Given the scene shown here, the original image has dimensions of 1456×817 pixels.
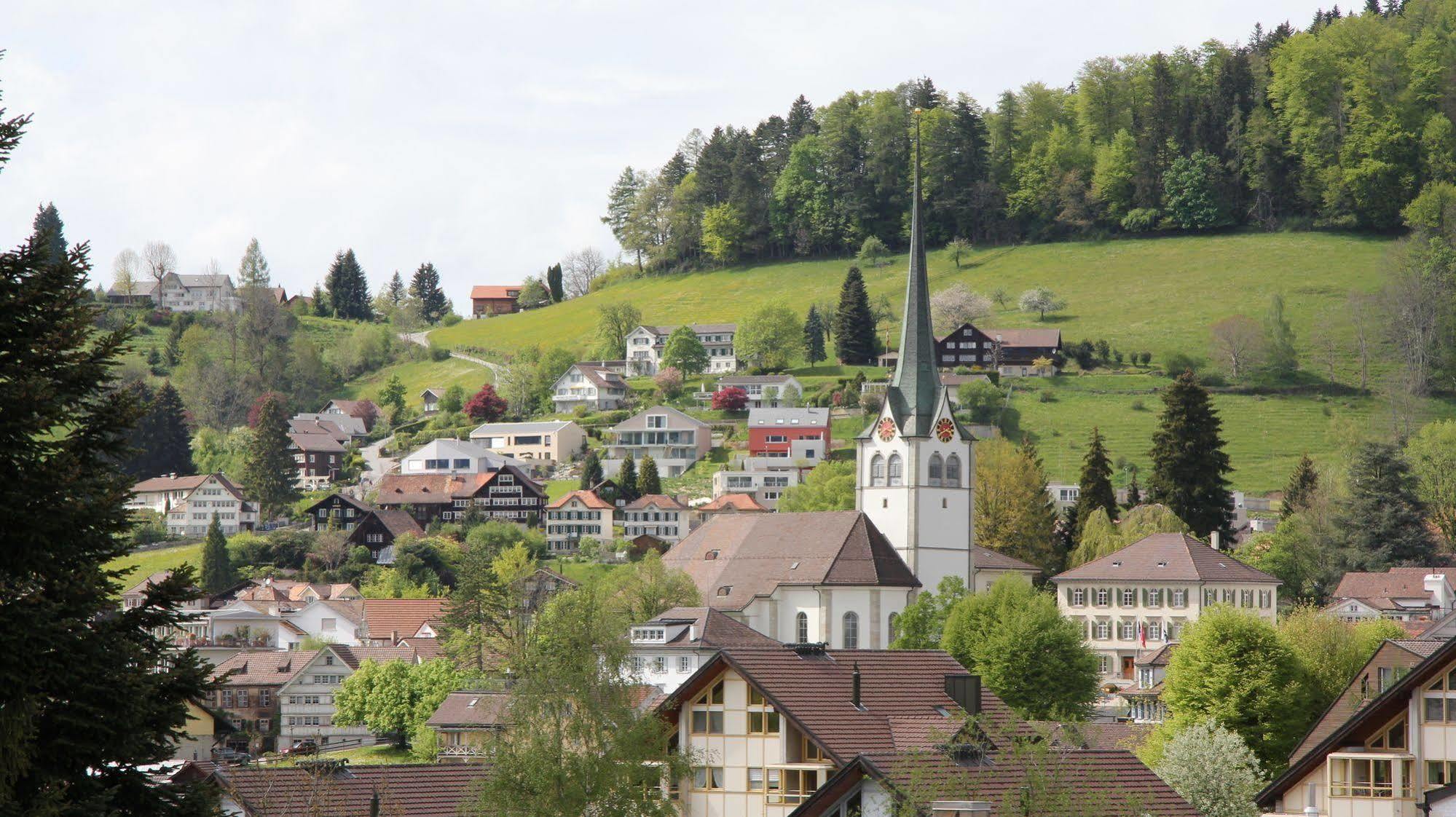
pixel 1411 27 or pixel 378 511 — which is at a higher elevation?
pixel 1411 27

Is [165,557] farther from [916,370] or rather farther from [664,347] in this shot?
[916,370]

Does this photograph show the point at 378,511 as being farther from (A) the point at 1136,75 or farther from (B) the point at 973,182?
(A) the point at 1136,75

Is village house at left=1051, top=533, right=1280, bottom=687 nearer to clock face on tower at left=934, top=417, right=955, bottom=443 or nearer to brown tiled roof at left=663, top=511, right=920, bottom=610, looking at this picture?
clock face on tower at left=934, top=417, right=955, bottom=443

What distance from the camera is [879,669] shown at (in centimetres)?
3225

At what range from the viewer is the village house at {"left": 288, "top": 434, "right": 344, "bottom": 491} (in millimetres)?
141625

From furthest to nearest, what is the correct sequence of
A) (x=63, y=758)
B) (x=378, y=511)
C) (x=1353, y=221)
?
(x=1353, y=221) < (x=378, y=511) < (x=63, y=758)

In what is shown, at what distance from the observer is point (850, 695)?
3094 centimetres

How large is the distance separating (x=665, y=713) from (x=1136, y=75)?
515 ft

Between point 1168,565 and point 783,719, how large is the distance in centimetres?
4943

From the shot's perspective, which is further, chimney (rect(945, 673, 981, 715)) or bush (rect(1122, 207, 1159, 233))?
bush (rect(1122, 207, 1159, 233))

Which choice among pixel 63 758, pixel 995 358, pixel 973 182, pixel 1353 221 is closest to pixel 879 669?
pixel 63 758

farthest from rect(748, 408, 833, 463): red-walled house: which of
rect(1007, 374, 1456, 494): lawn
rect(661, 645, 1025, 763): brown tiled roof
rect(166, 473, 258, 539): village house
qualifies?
rect(661, 645, 1025, 763): brown tiled roof

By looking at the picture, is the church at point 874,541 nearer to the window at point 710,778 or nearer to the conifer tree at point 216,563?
the window at point 710,778

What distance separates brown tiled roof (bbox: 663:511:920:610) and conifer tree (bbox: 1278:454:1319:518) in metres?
29.1
